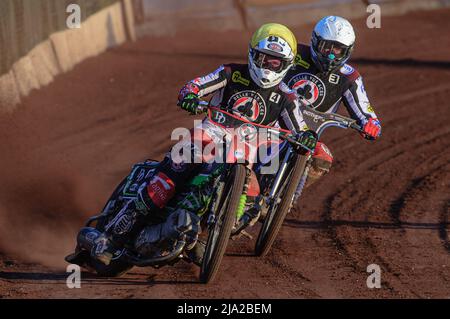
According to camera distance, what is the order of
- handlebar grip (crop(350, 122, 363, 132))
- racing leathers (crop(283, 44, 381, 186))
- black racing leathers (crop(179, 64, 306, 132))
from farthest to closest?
racing leathers (crop(283, 44, 381, 186)) < handlebar grip (crop(350, 122, 363, 132)) < black racing leathers (crop(179, 64, 306, 132))

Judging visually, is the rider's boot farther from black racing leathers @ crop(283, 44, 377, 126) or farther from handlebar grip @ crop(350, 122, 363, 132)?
black racing leathers @ crop(283, 44, 377, 126)

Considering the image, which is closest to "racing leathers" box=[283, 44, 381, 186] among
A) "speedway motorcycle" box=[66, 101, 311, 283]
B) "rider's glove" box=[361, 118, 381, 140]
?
"rider's glove" box=[361, 118, 381, 140]

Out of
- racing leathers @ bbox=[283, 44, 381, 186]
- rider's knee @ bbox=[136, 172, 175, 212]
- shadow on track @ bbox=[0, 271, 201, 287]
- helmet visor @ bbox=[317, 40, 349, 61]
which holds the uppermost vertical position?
helmet visor @ bbox=[317, 40, 349, 61]

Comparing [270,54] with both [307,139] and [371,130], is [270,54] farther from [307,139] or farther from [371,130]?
[371,130]

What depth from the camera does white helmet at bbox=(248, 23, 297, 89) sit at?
8.28 metres

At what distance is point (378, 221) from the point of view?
10156 mm

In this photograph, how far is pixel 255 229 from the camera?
10203mm

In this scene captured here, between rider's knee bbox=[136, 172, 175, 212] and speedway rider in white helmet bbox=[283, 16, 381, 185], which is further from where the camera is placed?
speedway rider in white helmet bbox=[283, 16, 381, 185]

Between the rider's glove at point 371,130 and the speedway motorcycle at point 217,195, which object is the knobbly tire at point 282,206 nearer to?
the speedway motorcycle at point 217,195

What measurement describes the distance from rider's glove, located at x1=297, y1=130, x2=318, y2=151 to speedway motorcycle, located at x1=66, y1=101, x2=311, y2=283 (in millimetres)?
57

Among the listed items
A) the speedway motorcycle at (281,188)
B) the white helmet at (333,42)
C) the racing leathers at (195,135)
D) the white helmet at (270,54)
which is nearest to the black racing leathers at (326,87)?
the white helmet at (333,42)

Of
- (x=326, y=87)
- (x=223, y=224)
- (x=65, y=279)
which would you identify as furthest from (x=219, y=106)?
(x=65, y=279)

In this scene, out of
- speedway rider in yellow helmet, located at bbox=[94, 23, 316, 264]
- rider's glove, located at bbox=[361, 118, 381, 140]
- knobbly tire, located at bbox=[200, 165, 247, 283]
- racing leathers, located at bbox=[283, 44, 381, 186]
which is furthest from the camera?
racing leathers, located at bbox=[283, 44, 381, 186]

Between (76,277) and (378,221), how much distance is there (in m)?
3.70
